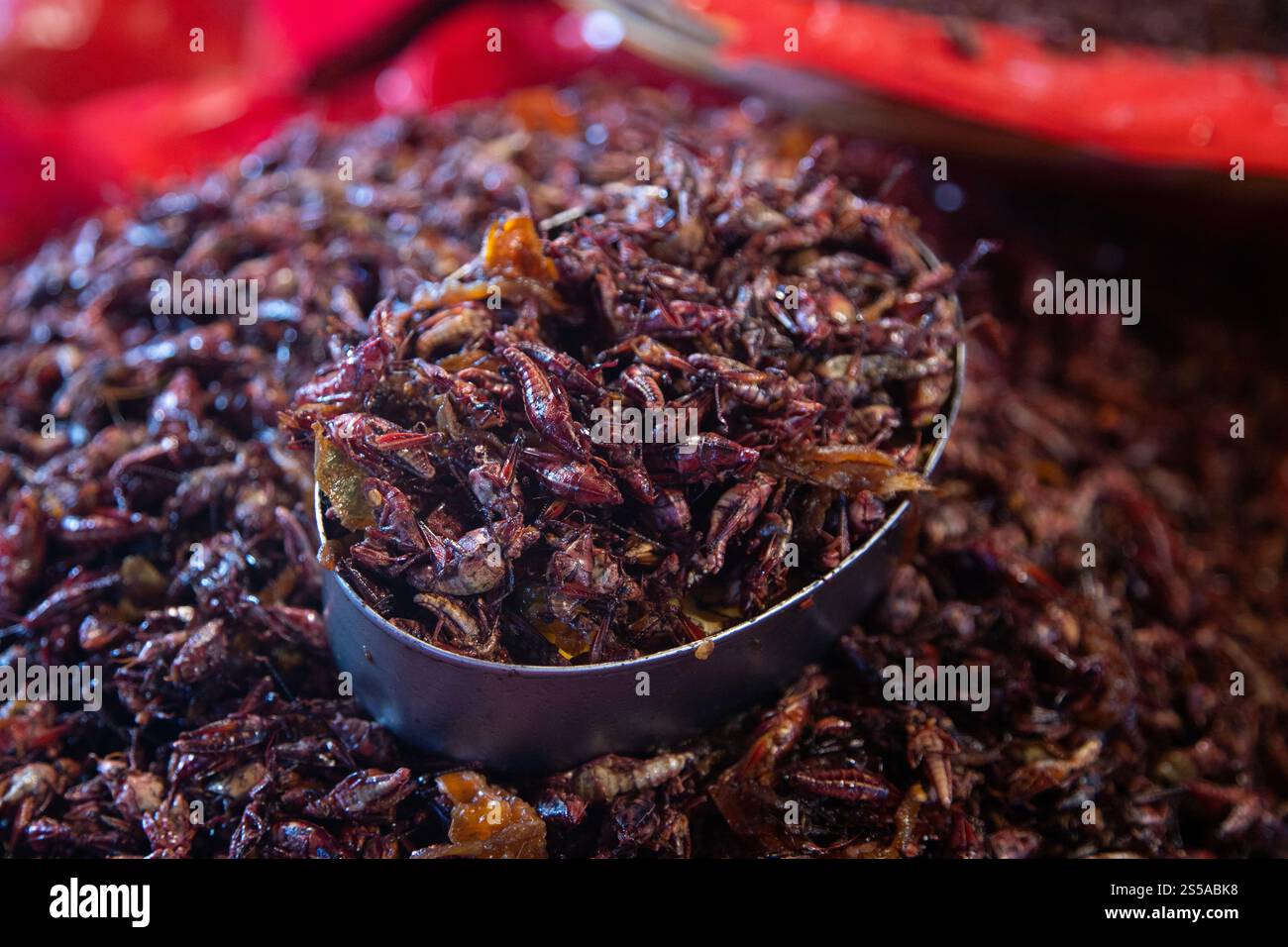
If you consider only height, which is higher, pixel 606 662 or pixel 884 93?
pixel 884 93

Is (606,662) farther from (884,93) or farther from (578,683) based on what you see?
(884,93)

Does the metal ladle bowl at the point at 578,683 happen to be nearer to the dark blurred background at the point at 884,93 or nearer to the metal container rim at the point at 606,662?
the metal container rim at the point at 606,662

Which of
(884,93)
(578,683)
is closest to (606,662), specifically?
(578,683)

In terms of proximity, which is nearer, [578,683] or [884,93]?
[578,683]

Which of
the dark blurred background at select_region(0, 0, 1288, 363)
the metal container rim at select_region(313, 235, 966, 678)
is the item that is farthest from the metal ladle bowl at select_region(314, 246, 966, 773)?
the dark blurred background at select_region(0, 0, 1288, 363)

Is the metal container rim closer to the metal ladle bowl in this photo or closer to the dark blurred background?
the metal ladle bowl

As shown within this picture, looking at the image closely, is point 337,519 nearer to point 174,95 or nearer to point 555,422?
point 555,422

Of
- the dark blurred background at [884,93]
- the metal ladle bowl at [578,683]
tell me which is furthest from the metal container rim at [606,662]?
the dark blurred background at [884,93]
